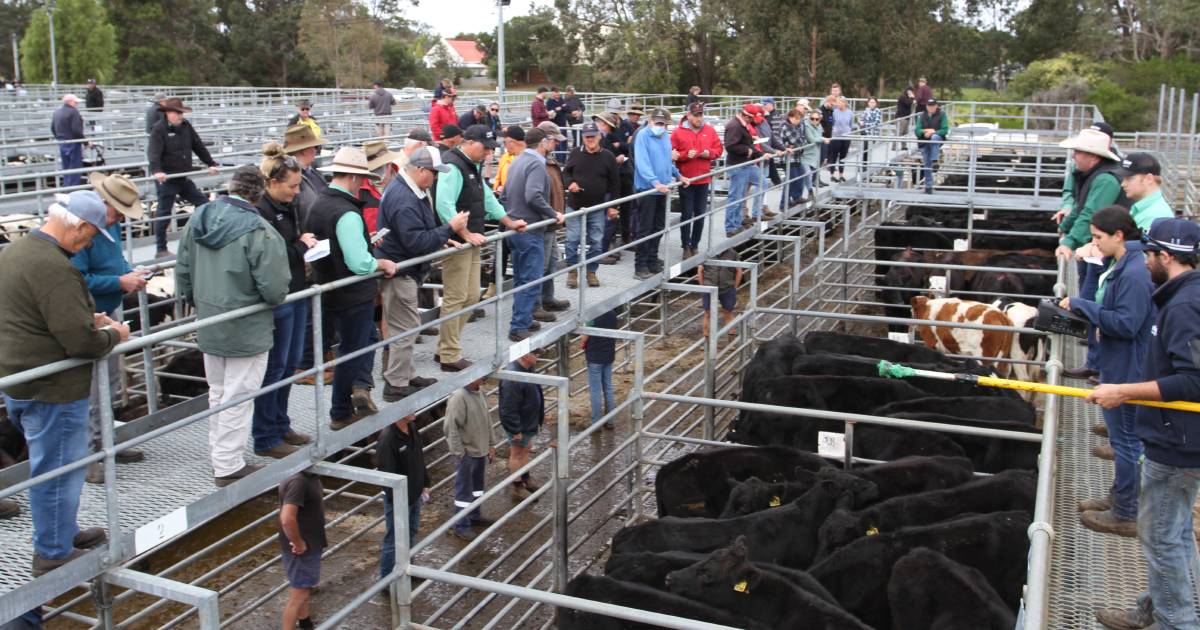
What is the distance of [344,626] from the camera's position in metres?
8.52

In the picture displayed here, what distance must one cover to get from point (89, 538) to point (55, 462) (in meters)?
0.40

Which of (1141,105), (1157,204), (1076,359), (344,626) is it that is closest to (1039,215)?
(1076,359)

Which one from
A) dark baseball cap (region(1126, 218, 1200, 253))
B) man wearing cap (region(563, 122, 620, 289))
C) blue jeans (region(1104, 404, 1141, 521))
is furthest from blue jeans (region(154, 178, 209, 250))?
dark baseball cap (region(1126, 218, 1200, 253))

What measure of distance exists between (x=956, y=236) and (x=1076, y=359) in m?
9.76

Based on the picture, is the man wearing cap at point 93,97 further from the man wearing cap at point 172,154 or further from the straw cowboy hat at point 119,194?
the straw cowboy hat at point 119,194

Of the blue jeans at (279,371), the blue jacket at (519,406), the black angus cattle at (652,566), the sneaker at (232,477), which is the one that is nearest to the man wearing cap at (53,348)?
the sneaker at (232,477)

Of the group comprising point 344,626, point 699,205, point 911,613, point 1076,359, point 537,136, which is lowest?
point 344,626

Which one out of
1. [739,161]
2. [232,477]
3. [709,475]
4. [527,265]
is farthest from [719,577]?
[739,161]

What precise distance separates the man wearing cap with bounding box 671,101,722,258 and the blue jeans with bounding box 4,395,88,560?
8.33 m

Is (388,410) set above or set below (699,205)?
below

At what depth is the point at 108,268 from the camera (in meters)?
6.71

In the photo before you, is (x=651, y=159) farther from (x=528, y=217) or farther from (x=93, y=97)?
(x=93, y=97)

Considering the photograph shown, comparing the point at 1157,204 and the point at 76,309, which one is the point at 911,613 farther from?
the point at 76,309

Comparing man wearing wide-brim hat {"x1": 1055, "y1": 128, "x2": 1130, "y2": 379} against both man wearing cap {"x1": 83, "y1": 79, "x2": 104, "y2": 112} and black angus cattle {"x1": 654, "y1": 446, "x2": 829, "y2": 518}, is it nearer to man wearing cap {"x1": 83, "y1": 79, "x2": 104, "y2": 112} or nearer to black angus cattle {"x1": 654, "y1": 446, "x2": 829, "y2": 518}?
black angus cattle {"x1": 654, "y1": 446, "x2": 829, "y2": 518}
